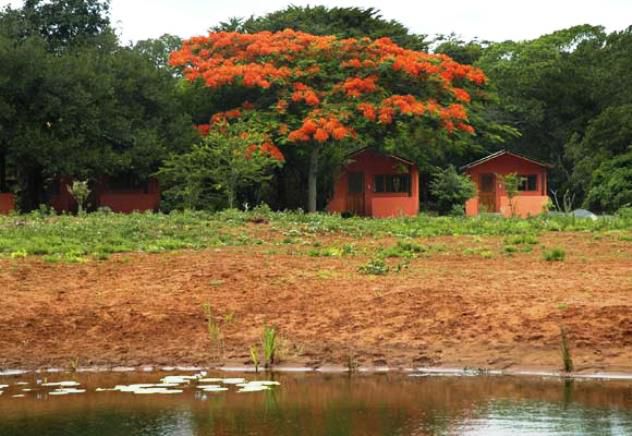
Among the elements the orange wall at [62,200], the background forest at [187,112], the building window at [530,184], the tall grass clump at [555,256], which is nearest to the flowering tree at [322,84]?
the background forest at [187,112]

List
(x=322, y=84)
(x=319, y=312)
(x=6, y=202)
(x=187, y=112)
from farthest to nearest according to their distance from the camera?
(x=187, y=112), (x=6, y=202), (x=322, y=84), (x=319, y=312)

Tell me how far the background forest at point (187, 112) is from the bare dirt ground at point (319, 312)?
16.2 m

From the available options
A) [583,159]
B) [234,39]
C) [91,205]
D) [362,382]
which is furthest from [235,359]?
[583,159]

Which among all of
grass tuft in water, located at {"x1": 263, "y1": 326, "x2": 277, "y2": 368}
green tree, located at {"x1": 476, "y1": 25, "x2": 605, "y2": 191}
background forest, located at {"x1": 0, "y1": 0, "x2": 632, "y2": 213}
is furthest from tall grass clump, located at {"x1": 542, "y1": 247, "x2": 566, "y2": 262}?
green tree, located at {"x1": 476, "y1": 25, "x2": 605, "y2": 191}

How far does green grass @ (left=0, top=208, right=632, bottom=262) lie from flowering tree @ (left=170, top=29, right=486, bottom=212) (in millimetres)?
8925

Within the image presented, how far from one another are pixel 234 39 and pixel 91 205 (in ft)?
27.9

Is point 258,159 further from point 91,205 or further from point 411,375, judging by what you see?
point 411,375

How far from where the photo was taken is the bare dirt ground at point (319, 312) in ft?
46.6

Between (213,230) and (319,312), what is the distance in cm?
786

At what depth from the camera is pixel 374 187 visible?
4459 cm

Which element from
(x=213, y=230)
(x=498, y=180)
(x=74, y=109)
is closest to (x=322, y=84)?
(x=74, y=109)

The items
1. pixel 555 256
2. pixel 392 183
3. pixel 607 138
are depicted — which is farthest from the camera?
pixel 392 183

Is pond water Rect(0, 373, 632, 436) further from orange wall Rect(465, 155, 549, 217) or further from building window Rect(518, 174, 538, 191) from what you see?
building window Rect(518, 174, 538, 191)

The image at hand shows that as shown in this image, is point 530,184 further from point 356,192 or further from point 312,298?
point 312,298
